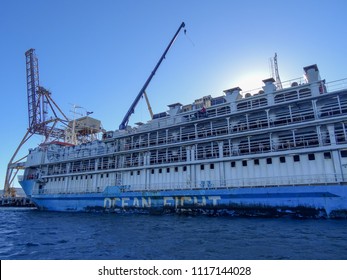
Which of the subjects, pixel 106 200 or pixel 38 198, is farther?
pixel 38 198

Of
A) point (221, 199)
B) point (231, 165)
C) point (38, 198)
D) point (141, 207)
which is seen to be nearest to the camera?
point (221, 199)

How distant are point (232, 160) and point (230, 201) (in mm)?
4410

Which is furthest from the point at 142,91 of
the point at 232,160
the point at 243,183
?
the point at 243,183

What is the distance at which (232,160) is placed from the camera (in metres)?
25.1

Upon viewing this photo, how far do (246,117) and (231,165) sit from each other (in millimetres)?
5514

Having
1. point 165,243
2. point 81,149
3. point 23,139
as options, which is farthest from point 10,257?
point 23,139

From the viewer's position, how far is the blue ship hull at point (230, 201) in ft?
62.2

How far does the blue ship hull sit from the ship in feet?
0.26

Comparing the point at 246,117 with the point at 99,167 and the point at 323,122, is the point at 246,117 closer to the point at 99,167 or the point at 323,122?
the point at 323,122

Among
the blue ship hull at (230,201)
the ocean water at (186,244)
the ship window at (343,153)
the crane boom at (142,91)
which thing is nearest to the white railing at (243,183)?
the blue ship hull at (230,201)

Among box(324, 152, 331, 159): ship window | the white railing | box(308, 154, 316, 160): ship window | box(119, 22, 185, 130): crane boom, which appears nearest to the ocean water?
the white railing

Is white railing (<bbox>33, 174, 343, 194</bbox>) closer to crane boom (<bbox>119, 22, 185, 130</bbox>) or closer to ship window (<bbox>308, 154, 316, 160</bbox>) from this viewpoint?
ship window (<bbox>308, 154, 316, 160</bbox>)

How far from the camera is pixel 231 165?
2533 centimetres

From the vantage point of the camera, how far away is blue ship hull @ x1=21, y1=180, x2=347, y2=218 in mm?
18953
